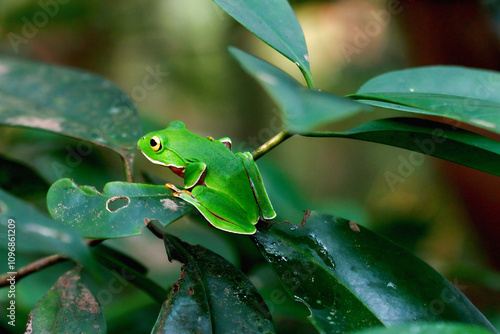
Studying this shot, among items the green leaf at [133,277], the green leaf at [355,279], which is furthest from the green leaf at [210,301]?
the green leaf at [133,277]

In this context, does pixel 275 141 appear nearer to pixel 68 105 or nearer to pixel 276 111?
pixel 68 105

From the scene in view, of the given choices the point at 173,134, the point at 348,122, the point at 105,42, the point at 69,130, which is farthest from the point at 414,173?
the point at 69,130

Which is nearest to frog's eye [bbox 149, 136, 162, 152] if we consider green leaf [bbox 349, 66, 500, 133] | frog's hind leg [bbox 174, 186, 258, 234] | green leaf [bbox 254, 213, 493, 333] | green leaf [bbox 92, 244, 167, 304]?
frog's hind leg [bbox 174, 186, 258, 234]

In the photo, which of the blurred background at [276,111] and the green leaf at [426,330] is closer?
the green leaf at [426,330]

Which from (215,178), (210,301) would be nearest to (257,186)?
(215,178)

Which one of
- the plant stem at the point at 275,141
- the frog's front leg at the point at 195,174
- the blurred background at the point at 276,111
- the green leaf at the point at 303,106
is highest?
the green leaf at the point at 303,106

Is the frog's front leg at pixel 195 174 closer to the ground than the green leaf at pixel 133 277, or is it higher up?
higher up

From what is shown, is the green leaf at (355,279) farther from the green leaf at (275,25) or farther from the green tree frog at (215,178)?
the green leaf at (275,25)

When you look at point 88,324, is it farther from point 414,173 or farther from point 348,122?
point 348,122
